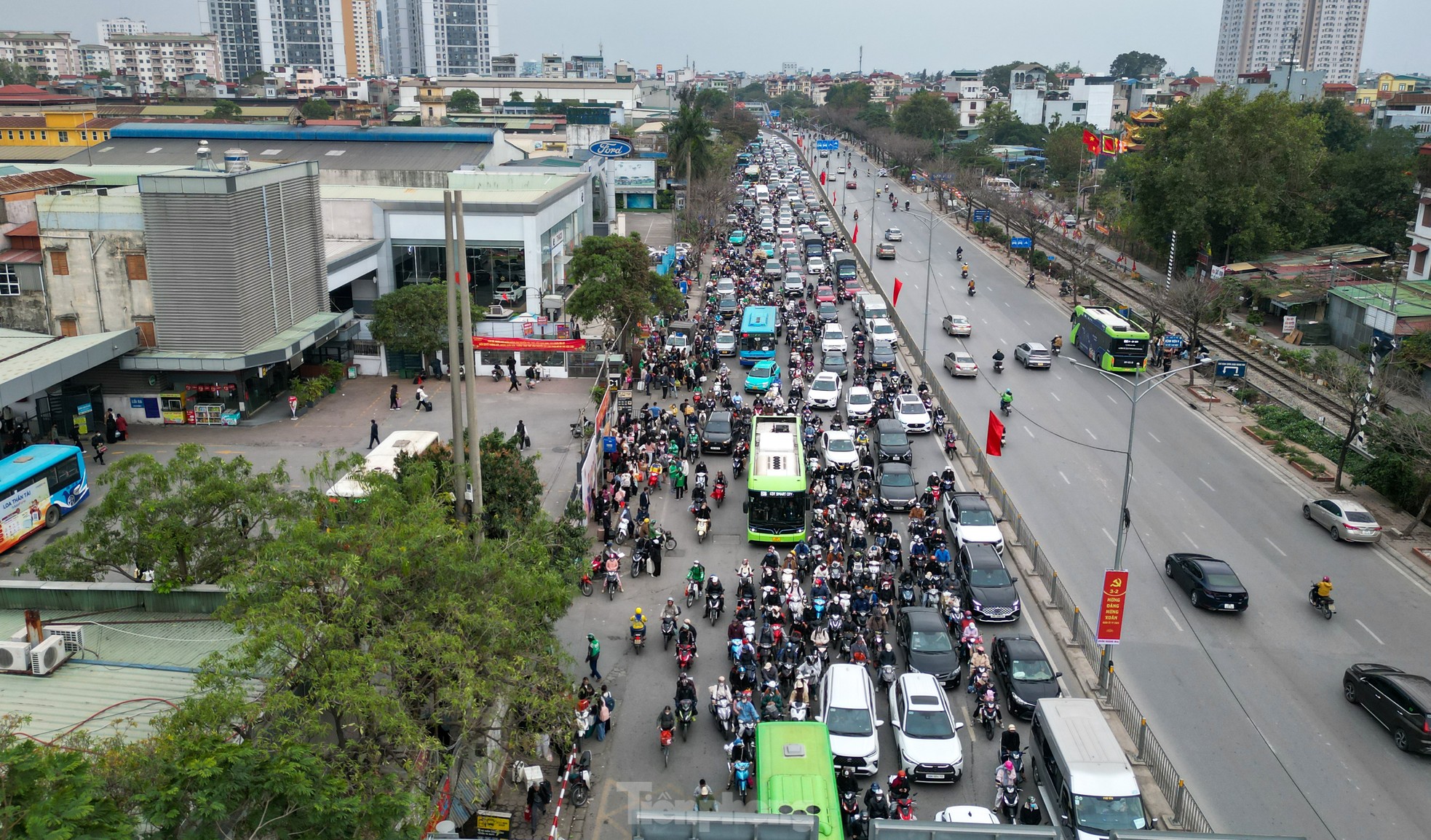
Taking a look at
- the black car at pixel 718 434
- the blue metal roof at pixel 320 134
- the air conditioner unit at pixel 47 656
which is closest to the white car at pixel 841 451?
the black car at pixel 718 434

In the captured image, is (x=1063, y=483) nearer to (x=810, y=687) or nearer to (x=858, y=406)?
(x=858, y=406)

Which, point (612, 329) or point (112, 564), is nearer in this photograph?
point (112, 564)

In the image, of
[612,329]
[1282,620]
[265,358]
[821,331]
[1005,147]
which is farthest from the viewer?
[1005,147]

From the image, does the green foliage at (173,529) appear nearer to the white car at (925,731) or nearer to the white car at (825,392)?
the white car at (925,731)

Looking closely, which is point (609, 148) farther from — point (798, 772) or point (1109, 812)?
point (1109, 812)

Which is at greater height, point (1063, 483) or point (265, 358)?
point (265, 358)

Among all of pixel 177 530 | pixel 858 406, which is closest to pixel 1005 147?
pixel 858 406

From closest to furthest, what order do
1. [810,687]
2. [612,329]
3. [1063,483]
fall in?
[810,687] < [1063,483] < [612,329]

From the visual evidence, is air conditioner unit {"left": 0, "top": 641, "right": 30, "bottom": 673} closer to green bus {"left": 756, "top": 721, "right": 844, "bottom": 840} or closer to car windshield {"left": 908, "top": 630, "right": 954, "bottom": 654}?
green bus {"left": 756, "top": 721, "right": 844, "bottom": 840}
